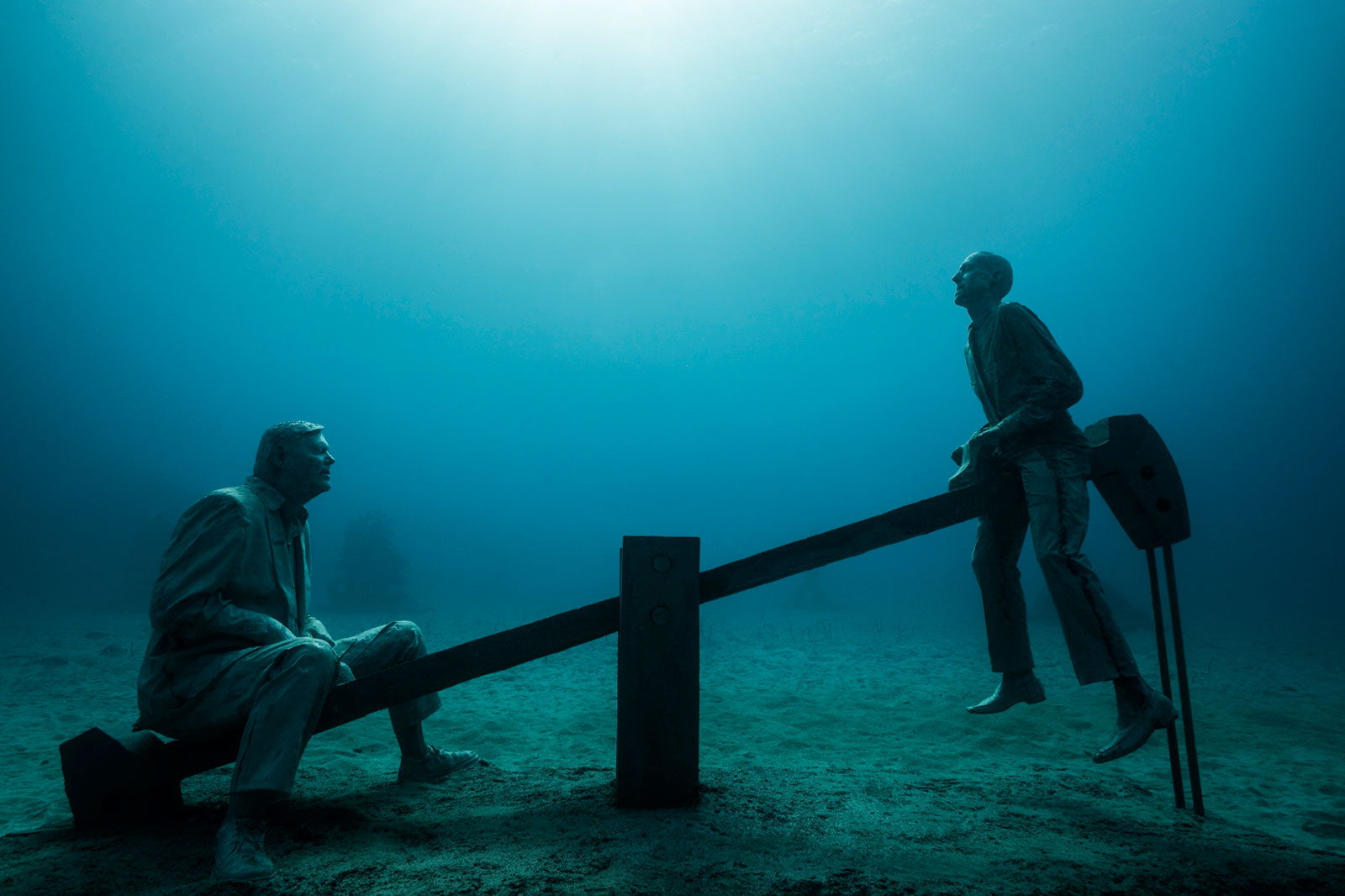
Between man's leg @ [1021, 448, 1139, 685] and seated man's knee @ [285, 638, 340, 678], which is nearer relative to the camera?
seated man's knee @ [285, 638, 340, 678]

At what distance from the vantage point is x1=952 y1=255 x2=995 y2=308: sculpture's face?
322cm

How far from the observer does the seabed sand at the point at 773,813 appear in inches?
73.4

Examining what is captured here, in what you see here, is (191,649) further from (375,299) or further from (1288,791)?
(375,299)

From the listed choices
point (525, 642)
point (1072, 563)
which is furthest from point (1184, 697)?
point (525, 642)

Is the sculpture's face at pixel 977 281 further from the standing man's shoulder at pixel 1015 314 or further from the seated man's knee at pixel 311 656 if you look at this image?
the seated man's knee at pixel 311 656

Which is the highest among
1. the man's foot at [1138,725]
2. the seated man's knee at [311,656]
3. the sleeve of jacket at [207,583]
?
the sleeve of jacket at [207,583]

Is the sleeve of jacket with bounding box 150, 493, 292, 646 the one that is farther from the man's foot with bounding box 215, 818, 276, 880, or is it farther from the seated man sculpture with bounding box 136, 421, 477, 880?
the man's foot with bounding box 215, 818, 276, 880

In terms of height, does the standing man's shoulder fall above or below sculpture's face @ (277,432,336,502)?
above

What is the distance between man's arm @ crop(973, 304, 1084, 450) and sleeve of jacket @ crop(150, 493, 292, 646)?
3144 mm

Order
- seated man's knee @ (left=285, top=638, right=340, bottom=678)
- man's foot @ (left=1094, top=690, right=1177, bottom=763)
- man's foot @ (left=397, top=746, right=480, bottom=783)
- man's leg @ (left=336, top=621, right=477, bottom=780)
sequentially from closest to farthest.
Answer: seated man's knee @ (left=285, top=638, right=340, bottom=678), man's foot @ (left=1094, top=690, right=1177, bottom=763), man's leg @ (left=336, top=621, right=477, bottom=780), man's foot @ (left=397, top=746, right=480, bottom=783)

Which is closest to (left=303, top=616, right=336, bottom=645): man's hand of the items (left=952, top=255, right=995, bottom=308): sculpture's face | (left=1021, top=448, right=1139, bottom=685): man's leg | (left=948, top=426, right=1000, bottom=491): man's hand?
(left=948, top=426, right=1000, bottom=491): man's hand

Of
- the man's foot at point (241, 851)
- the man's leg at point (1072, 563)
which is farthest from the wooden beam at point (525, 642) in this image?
the man's leg at point (1072, 563)

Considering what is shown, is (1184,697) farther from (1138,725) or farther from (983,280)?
(983,280)

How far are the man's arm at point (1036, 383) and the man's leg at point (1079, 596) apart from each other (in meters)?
0.16
